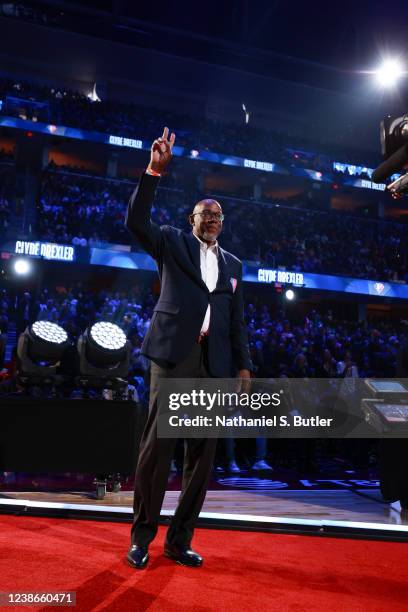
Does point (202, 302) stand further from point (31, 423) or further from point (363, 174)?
point (363, 174)

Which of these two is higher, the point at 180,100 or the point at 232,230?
the point at 180,100

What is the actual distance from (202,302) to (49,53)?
1947cm

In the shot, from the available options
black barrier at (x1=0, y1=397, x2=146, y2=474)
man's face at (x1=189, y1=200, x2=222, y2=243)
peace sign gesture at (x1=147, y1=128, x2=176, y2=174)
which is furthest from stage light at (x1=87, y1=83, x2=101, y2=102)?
peace sign gesture at (x1=147, y1=128, x2=176, y2=174)

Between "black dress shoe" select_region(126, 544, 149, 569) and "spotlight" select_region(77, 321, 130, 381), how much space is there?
1.35 metres

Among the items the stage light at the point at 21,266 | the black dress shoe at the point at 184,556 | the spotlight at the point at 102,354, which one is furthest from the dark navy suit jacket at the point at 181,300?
the stage light at the point at 21,266

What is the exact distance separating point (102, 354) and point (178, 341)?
122 centimetres

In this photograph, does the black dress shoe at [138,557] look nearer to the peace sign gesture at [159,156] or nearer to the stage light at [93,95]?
the peace sign gesture at [159,156]

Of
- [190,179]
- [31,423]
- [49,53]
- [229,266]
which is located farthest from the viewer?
[190,179]

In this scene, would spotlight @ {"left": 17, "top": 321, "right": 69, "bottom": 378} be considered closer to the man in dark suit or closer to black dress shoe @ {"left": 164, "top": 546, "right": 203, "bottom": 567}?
the man in dark suit

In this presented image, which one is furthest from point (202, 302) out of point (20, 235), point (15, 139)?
point (15, 139)

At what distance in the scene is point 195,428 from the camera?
2074 mm

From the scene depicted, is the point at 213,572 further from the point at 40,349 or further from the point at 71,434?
the point at 40,349

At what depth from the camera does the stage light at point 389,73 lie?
1795cm

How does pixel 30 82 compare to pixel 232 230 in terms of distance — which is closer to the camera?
pixel 232 230
